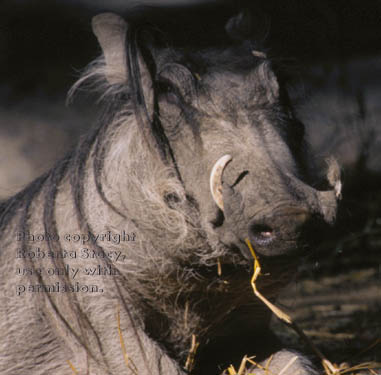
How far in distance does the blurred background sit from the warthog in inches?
7.1

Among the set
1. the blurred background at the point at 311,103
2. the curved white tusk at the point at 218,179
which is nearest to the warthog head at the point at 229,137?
the curved white tusk at the point at 218,179

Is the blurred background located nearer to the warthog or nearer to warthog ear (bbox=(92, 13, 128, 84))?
warthog ear (bbox=(92, 13, 128, 84))

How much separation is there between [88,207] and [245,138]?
1.85 ft

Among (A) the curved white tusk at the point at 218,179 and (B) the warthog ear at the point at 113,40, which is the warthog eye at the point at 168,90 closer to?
(B) the warthog ear at the point at 113,40

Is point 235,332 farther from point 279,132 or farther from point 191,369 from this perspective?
point 279,132

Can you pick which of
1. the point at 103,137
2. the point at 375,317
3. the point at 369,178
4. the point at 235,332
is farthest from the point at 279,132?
the point at 369,178

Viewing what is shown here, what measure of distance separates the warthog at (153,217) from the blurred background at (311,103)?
0.59ft

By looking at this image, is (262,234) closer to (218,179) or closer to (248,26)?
(218,179)

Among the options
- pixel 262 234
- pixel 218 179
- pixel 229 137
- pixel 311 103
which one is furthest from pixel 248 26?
pixel 262 234

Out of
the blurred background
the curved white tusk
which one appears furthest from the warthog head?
the blurred background

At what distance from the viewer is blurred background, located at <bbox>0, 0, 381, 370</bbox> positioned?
2045 millimetres

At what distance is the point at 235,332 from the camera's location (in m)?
2.25

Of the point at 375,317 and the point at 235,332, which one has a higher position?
the point at 235,332

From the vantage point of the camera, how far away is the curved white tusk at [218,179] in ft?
5.38
